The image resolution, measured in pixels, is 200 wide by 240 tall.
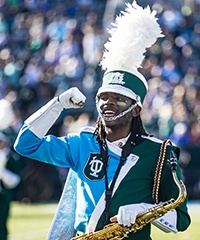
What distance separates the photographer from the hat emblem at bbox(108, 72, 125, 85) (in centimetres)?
488

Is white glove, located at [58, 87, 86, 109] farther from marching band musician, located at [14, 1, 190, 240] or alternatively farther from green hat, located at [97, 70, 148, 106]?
green hat, located at [97, 70, 148, 106]

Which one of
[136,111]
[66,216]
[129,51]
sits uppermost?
[129,51]

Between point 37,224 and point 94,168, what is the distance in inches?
296

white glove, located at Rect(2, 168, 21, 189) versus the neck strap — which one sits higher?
the neck strap

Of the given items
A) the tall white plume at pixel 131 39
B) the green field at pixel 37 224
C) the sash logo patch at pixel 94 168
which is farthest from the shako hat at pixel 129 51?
the green field at pixel 37 224

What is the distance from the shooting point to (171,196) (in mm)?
4633

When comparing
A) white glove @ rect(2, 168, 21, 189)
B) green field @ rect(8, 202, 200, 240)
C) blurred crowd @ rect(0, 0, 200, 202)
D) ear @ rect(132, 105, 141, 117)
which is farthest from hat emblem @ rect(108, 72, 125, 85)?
blurred crowd @ rect(0, 0, 200, 202)

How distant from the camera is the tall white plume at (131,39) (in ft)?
16.0

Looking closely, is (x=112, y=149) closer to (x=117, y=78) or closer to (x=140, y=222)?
(x=117, y=78)

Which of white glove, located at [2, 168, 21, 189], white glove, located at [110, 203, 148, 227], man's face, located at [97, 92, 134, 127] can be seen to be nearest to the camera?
white glove, located at [110, 203, 148, 227]

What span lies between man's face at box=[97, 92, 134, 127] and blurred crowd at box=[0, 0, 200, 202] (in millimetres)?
10123

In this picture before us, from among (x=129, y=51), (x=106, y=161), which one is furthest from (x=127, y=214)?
(x=129, y=51)

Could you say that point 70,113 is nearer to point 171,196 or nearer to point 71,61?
point 71,61

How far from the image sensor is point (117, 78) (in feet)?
16.1
